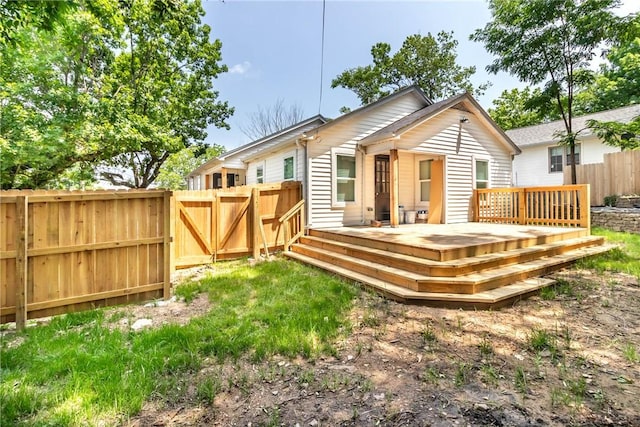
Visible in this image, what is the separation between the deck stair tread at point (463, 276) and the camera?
437 centimetres

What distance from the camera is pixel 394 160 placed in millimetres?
8430

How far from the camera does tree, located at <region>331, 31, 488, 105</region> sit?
2294cm

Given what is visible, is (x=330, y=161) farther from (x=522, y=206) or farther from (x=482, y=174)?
(x=522, y=206)

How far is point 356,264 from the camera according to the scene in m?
5.76

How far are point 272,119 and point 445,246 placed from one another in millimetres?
24472

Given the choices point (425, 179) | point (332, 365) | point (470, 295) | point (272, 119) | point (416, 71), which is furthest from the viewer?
point (272, 119)

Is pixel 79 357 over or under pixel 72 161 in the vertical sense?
under

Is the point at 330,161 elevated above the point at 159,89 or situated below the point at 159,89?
below

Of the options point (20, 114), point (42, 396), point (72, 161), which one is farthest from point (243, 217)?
point (72, 161)

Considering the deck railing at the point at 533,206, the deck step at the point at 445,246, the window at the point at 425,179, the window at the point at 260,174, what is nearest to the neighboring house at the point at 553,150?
the deck railing at the point at 533,206

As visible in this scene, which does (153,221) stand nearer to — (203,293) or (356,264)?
(203,293)

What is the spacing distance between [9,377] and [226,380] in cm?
177

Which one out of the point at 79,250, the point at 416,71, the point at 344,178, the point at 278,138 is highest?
the point at 416,71

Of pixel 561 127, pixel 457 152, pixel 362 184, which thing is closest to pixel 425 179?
pixel 457 152
